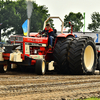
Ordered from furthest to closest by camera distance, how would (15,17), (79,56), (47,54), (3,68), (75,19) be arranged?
(75,19)
(15,17)
(47,54)
(3,68)
(79,56)

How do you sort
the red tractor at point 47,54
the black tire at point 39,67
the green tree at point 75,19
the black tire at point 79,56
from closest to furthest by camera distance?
the black tire at point 39,67 → the red tractor at point 47,54 → the black tire at point 79,56 → the green tree at point 75,19

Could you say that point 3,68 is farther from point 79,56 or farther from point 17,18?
point 17,18

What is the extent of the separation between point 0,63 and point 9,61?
0.32 meters

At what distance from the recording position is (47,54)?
1140 centimetres

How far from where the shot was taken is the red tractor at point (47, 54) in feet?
33.7

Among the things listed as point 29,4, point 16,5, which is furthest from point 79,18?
point 29,4

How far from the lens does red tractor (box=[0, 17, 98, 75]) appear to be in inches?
404

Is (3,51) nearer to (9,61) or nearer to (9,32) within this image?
(9,61)

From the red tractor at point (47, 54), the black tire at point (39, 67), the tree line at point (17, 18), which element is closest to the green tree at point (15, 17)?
the tree line at point (17, 18)

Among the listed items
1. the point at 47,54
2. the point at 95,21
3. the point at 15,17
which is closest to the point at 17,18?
the point at 15,17

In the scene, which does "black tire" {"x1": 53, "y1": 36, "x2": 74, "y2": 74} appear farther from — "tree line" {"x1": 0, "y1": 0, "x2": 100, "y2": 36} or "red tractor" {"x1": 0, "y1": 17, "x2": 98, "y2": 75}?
"tree line" {"x1": 0, "y1": 0, "x2": 100, "y2": 36}

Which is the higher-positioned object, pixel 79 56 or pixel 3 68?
pixel 79 56

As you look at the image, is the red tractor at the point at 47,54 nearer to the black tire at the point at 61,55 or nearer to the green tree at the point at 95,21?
the black tire at the point at 61,55

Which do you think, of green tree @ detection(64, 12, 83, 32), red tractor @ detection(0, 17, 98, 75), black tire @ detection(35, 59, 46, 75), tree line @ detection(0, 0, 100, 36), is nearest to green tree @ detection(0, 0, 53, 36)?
tree line @ detection(0, 0, 100, 36)
